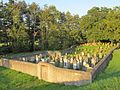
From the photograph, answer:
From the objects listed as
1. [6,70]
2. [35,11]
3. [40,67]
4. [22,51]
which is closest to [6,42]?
[22,51]

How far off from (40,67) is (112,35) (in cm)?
3150

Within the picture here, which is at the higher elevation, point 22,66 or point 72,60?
point 72,60

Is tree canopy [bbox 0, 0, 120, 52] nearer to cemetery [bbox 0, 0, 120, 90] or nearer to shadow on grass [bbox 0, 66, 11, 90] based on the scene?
cemetery [bbox 0, 0, 120, 90]

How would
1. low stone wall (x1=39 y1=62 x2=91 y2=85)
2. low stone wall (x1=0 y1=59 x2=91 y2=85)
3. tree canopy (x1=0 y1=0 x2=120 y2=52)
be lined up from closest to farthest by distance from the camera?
low stone wall (x1=39 y1=62 x2=91 y2=85)
low stone wall (x1=0 y1=59 x2=91 y2=85)
tree canopy (x1=0 y1=0 x2=120 y2=52)

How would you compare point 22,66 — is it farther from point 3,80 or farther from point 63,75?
point 63,75

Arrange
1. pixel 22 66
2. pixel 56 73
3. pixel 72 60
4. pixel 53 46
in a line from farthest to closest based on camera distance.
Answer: pixel 53 46, pixel 72 60, pixel 22 66, pixel 56 73

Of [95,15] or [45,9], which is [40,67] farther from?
[95,15]

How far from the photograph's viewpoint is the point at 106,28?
162ft

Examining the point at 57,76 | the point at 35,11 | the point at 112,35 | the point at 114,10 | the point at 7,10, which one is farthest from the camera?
the point at 114,10

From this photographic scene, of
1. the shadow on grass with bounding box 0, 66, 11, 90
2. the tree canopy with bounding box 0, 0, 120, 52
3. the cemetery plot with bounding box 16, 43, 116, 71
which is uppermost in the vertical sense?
the tree canopy with bounding box 0, 0, 120, 52

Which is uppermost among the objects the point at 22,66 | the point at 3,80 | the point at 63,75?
the point at 22,66

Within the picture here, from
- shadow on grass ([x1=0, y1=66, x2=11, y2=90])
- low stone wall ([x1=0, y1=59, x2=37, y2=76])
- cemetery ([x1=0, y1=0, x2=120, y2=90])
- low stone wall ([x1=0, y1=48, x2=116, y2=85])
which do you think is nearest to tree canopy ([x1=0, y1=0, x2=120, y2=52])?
cemetery ([x1=0, y1=0, x2=120, y2=90])

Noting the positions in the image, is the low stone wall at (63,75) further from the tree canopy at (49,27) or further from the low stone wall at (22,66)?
the tree canopy at (49,27)

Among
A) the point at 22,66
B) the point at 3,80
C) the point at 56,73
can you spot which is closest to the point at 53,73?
the point at 56,73
